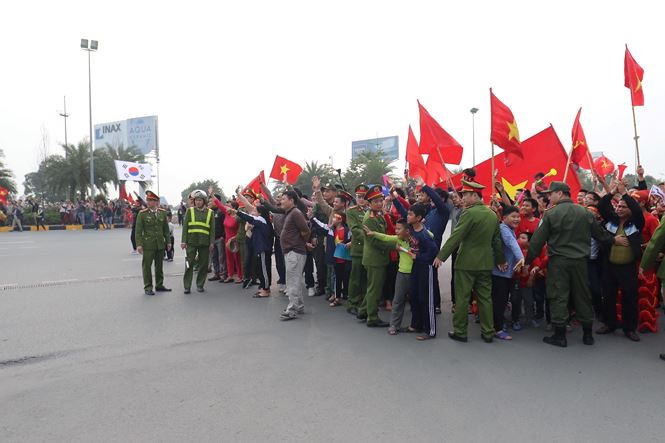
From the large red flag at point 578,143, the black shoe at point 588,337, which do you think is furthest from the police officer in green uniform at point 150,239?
the large red flag at point 578,143

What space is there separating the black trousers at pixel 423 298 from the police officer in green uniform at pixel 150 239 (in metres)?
4.73

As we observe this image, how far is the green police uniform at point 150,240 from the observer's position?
300 inches

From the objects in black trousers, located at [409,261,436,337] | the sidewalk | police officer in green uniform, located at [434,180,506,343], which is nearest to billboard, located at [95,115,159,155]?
the sidewalk

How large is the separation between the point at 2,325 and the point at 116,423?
3.59 metres

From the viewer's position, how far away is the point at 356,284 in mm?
6145

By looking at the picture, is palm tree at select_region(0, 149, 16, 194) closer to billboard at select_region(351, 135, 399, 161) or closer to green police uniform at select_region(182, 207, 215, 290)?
green police uniform at select_region(182, 207, 215, 290)

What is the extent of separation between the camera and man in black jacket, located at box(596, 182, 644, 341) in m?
4.90

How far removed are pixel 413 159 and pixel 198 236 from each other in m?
4.94

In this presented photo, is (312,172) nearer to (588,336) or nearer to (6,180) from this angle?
(6,180)

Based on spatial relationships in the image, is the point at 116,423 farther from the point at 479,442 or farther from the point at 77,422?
the point at 479,442

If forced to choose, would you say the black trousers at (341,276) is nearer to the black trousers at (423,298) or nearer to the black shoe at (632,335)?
the black trousers at (423,298)

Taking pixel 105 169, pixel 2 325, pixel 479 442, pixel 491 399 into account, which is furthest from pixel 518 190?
pixel 105 169

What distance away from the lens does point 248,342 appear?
4.87m

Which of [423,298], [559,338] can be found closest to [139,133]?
[423,298]
